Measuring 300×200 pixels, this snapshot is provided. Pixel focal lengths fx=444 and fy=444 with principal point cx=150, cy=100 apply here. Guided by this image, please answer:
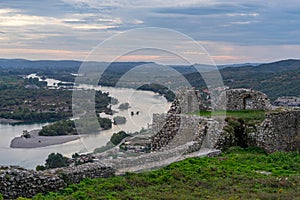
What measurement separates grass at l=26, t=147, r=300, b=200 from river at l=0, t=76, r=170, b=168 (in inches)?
469

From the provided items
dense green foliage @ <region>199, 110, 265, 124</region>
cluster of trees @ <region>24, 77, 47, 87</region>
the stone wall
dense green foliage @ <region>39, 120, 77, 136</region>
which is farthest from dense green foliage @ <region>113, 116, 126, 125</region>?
cluster of trees @ <region>24, 77, 47, 87</region>

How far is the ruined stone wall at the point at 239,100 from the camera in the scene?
20234 millimetres

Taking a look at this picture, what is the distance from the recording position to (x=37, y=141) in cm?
4947

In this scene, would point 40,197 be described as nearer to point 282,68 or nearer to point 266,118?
point 266,118

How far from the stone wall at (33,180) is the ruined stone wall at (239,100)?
11.1 metres

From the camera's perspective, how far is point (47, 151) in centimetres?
4553

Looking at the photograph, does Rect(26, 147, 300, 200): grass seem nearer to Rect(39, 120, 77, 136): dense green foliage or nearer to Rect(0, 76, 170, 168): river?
Rect(0, 76, 170, 168): river

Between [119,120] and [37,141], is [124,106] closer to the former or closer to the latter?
[119,120]

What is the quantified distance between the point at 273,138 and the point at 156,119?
177 inches

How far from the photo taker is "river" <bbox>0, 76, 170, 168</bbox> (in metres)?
27.9

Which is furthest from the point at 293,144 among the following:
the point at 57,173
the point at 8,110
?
the point at 8,110

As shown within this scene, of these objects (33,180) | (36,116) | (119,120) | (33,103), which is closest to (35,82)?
(33,103)

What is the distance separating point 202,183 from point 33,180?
12.8 feet

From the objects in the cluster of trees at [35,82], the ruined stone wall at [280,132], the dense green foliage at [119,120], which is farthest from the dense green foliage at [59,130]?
the cluster of trees at [35,82]
